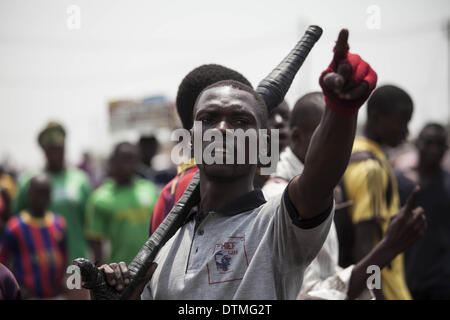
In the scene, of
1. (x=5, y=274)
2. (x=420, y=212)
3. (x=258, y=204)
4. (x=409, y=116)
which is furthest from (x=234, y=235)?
(x=409, y=116)

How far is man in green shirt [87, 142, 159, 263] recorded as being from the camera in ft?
19.7

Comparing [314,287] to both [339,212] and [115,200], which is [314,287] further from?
[115,200]

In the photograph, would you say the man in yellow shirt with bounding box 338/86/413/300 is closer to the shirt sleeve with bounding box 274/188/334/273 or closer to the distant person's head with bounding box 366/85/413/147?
the distant person's head with bounding box 366/85/413/147

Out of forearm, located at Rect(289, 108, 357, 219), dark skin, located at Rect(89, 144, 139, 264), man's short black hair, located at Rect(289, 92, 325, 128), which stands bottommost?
dark skin, located at Rect(89, 144, 139, 264)

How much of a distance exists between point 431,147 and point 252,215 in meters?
4.28

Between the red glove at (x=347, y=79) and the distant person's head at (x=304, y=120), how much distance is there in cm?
164

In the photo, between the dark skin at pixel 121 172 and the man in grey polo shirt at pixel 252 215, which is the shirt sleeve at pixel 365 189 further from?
the dark skin at pixel 121 172

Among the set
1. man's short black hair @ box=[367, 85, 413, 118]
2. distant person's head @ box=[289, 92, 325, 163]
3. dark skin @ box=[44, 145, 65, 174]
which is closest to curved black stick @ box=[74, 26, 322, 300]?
distant person's head @ box=[289, 92, 325, 163]

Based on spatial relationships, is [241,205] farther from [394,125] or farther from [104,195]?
[104,195]

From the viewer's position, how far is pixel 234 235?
2.01m

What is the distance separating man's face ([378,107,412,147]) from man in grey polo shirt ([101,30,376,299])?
2.25 metres

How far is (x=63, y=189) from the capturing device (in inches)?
269

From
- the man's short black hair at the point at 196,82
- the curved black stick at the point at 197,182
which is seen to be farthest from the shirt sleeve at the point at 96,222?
the curved black stick at the point at 197,182
